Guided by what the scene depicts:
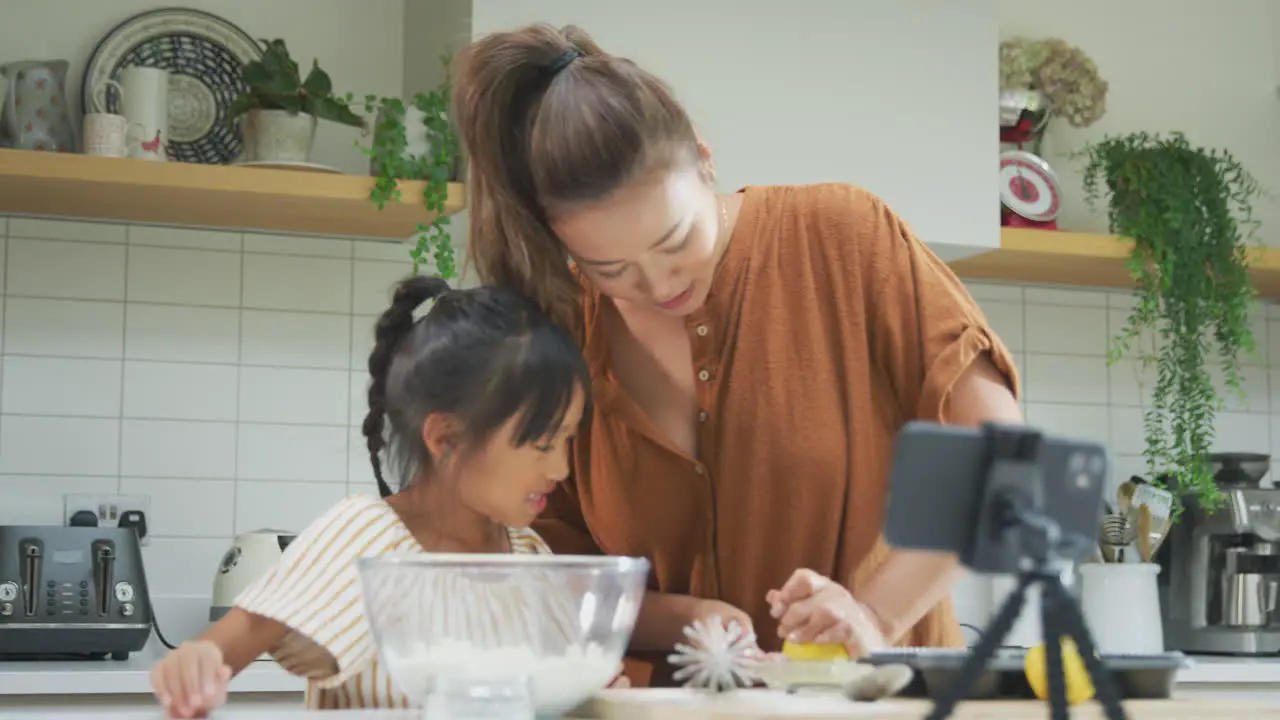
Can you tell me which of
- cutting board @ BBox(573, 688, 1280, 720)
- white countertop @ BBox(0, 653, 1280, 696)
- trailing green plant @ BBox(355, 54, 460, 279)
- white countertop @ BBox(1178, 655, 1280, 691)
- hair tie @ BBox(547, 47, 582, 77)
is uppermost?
trailing green plant @ BBox(355, 54, 460, 279)

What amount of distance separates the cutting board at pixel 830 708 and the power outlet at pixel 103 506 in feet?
6.88

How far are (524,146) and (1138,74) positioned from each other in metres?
2.55

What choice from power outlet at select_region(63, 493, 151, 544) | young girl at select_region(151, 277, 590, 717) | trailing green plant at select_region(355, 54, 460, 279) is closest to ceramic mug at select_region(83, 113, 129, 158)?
trailing green plant at select_region(355, 54, 460, 279)

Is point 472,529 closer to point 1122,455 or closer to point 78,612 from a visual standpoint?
point 78,612

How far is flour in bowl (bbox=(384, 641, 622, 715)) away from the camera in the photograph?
3.05 ft

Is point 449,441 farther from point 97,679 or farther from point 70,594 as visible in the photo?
point 70,594

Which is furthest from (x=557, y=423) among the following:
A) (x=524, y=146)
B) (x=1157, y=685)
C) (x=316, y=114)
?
(x=316, y=114)

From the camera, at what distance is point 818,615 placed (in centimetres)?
119

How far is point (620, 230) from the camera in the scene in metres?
1.40

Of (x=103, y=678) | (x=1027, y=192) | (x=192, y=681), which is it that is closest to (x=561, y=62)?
(x=192, y=681)

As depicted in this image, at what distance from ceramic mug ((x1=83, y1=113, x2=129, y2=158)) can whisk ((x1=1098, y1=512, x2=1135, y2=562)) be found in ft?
6.38

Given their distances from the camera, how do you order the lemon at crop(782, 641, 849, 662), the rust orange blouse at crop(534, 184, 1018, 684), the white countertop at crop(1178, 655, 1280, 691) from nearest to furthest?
the lemon at crop(782, 641, 849, 662) < the rust orange blouse at crop(534, 184, 1018, 684) < the white countertop at crop(1178, 655, 1280, 691)

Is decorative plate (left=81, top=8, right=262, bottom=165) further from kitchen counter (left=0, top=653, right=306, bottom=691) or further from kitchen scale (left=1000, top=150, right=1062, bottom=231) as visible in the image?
kitchen scale (left=1000, top=150, right=1062, bottom=231)

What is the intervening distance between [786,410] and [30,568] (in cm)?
151
